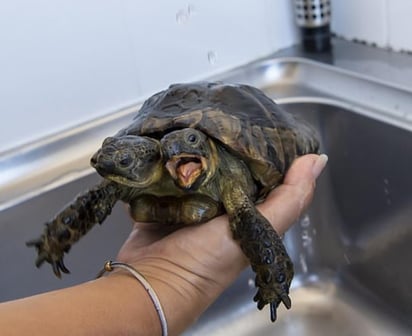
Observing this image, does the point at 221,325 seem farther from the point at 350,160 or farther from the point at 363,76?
the point at 363,76

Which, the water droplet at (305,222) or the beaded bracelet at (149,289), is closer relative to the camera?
the beaded bracelet at (149,289)

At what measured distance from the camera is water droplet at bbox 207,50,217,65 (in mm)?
1049

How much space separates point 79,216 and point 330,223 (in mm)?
421

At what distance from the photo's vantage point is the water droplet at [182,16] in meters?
0.99

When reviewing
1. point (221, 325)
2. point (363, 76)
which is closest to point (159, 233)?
point (221, 325)

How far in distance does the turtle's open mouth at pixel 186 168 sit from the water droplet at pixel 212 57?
48 centimetres

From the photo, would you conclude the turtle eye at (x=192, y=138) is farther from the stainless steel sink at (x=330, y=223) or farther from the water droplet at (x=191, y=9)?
the water droplet at (x=191, y=9)

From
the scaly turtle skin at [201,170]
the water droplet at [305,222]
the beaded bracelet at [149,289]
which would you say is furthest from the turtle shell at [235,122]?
the water droplet at [305,222]

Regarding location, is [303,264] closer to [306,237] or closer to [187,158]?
[306,237]

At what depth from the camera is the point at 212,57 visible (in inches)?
41.5

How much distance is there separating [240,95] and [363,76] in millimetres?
305

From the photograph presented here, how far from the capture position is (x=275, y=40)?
1.11m

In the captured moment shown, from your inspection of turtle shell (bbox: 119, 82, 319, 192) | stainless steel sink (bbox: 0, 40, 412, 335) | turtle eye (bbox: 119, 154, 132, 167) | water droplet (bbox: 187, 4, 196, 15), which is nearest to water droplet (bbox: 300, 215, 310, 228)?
stainless steel sink (bbox: 0, 40, 412, 335)

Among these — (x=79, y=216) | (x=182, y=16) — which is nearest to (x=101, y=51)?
(x=182, y=16)
